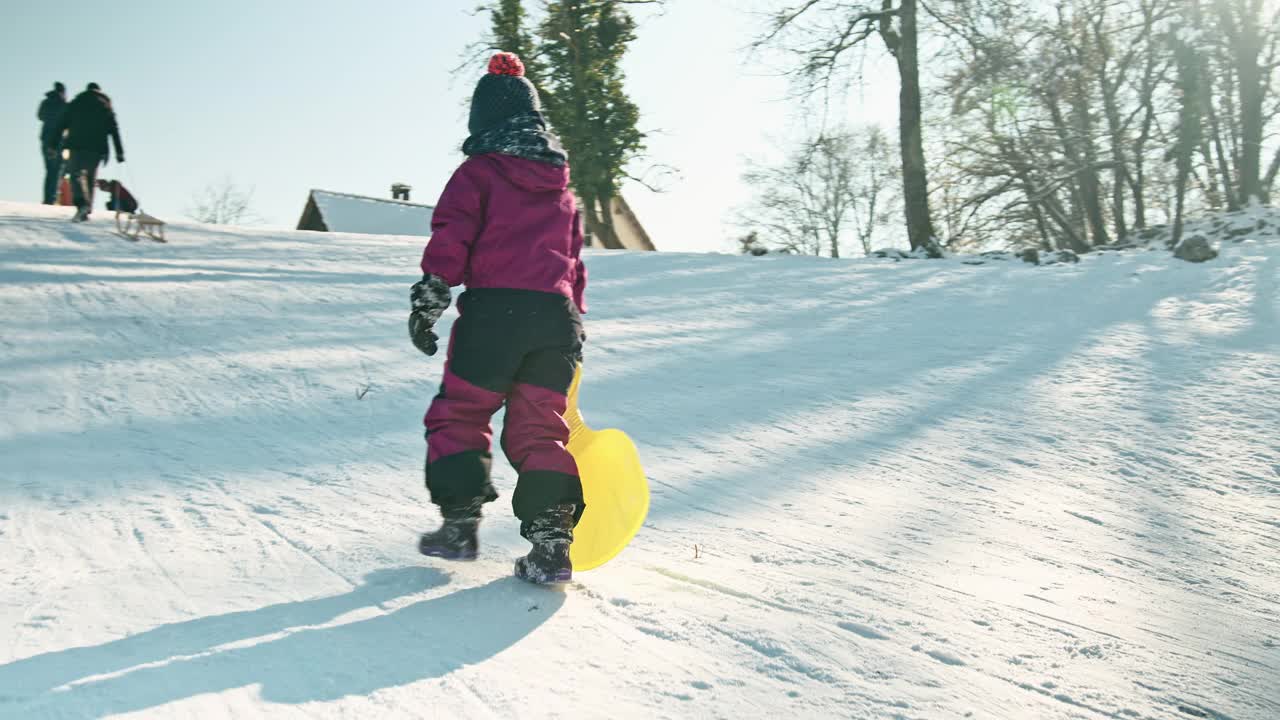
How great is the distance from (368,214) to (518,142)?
29.7 m

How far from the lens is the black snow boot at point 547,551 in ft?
8.07

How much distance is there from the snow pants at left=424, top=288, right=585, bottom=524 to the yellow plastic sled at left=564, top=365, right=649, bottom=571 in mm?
110

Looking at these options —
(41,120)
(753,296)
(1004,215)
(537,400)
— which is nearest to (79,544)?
(537,400)

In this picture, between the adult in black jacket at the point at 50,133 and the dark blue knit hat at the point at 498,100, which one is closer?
the dark blue knit hat at the point at 498,100

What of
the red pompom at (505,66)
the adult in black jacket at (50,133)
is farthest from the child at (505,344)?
the adult in black jacket at (50,133)

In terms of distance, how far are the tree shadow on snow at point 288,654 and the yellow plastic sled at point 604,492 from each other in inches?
11.3

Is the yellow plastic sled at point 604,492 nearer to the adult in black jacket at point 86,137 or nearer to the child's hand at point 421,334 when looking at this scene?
the child's hand at point 421,334

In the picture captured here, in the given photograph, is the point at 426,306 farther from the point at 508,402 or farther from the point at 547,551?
the point at 547,551

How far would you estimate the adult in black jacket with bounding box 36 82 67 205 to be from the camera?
12.8m

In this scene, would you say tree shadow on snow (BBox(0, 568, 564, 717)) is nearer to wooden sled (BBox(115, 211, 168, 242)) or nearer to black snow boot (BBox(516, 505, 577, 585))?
black snow boot (BBox(516, 505, 577, 585))

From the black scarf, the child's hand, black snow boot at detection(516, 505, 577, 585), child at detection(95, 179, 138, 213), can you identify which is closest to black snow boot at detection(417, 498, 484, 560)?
black snow boot at detection(516, 505, 577, 585)

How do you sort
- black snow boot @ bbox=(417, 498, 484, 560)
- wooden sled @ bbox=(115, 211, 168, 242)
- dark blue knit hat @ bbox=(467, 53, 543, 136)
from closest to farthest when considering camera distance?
black snow boot @ bbox=(417, 498, 484, 560) → dark blue knit hat @ bbox=(467, 53, 543, 136) → wooden sled @ bbox=(115, 211, 168, 242)

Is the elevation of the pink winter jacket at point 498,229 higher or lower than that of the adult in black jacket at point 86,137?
lower

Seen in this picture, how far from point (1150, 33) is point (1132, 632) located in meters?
21.2
